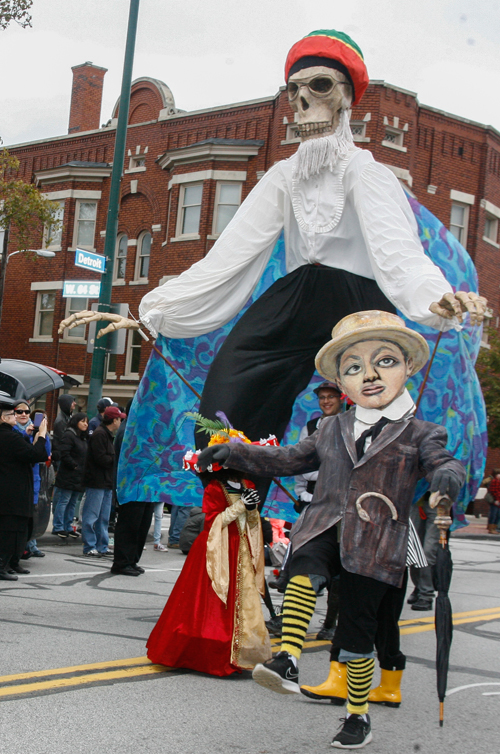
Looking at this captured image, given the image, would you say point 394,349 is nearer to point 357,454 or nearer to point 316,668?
point 357,454

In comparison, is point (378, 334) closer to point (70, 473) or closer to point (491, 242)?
point (70, 473)

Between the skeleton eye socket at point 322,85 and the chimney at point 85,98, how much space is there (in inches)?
1054

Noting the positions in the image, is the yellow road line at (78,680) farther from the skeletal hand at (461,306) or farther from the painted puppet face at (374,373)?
the skeletal hand at (461,306)

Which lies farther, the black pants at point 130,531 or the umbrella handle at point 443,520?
the black pants at point 130,531

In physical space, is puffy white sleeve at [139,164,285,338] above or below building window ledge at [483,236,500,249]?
below

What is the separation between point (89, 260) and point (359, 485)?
9.26 m

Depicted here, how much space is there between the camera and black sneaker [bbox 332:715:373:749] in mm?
3428

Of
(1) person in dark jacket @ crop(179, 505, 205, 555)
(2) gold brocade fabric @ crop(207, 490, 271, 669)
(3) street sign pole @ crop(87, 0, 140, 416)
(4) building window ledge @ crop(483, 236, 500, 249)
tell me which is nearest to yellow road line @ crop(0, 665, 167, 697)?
(2) gold brocade fabric @ crop(207, 490, 271, 669)

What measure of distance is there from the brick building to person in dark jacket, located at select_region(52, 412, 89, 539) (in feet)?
43.8

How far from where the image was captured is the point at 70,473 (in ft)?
35.8

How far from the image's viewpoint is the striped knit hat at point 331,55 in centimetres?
507

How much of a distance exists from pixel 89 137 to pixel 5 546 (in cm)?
2287

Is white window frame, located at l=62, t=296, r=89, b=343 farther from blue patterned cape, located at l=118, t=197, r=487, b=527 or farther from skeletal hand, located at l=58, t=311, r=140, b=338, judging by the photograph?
skeletal hand, located at l=58, t=311, r=140, b=338

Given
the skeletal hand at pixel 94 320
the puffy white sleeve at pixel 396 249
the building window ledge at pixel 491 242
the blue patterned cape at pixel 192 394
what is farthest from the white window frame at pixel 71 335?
the puffy white sleeve at pixel 396 249
